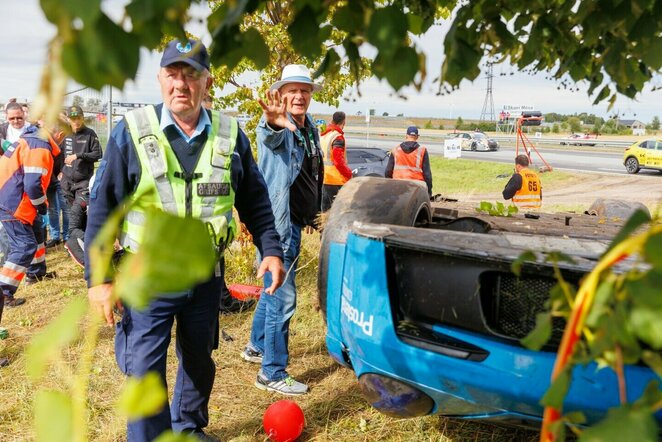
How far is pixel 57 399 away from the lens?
0.61 metres

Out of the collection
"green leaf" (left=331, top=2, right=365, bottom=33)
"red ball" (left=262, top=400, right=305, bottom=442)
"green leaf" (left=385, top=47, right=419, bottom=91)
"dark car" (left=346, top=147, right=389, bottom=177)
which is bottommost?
"red ball" (left=262, top=400, right=305, bottom=442)

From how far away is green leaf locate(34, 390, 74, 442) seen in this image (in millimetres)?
589

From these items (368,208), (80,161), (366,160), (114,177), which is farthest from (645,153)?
(114,177)

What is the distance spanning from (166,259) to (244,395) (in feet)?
10.6

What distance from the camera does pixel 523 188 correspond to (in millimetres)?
7730

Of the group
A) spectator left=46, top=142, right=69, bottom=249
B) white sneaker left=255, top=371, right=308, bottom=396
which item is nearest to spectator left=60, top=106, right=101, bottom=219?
spectator left=46, top=142, right=69, bottom=249

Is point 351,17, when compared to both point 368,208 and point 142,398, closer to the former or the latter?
point 142,398

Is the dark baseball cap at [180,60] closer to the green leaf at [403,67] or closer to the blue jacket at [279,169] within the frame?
the blue jacket at [279,169]

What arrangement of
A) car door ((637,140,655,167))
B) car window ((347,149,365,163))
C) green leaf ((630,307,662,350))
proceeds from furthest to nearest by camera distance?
car door ((637,140,655,167)) < car window ((347,149,365,163)) < green leaf ((630,307,662,350))

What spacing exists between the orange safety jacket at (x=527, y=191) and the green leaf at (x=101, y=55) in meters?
7.53

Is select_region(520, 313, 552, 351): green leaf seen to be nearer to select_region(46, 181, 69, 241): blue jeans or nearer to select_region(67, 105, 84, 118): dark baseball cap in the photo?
select_region(67, 105, 84, 118): dark baseball cap

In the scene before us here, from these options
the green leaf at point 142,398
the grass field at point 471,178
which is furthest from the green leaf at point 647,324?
the grass field at point 471,178

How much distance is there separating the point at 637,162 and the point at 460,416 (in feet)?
75.1

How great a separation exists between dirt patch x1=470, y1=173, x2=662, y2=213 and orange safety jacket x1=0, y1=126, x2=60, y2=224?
35.7 ft
